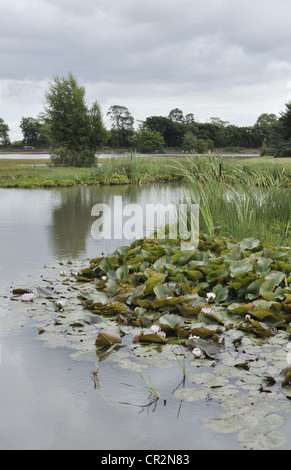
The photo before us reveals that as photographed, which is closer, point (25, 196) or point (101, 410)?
point (101, 410)

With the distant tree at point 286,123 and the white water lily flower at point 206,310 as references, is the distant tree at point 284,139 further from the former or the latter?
the white water lily flower at point 206,310

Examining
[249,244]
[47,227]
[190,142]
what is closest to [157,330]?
[249,244]

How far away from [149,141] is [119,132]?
24.7 feet

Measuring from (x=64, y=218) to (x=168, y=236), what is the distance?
405 cm

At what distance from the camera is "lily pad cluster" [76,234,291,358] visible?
324 centimetres

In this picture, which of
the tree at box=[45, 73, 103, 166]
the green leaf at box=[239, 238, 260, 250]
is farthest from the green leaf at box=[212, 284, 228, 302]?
the tree at box=[45, 73, 103, 166]

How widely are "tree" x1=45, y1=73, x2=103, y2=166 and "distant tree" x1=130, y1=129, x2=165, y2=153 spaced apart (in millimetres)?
33923

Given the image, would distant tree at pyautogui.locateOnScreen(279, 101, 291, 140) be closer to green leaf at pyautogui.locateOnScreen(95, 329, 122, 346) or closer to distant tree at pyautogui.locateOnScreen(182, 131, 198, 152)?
distant tree at pyautogui.locateOnScreen(182, 131, 198, 152)

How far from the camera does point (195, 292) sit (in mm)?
3822

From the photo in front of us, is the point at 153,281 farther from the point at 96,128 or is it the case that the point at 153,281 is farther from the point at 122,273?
the point at 96,128

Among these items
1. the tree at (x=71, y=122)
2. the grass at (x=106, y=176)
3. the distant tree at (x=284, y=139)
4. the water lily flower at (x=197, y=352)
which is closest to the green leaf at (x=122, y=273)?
the water lily flower at (x=197, y=352)

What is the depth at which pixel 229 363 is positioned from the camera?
276cm

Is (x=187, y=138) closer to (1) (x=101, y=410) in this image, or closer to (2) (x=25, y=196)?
(2) (x=25, y=196)
